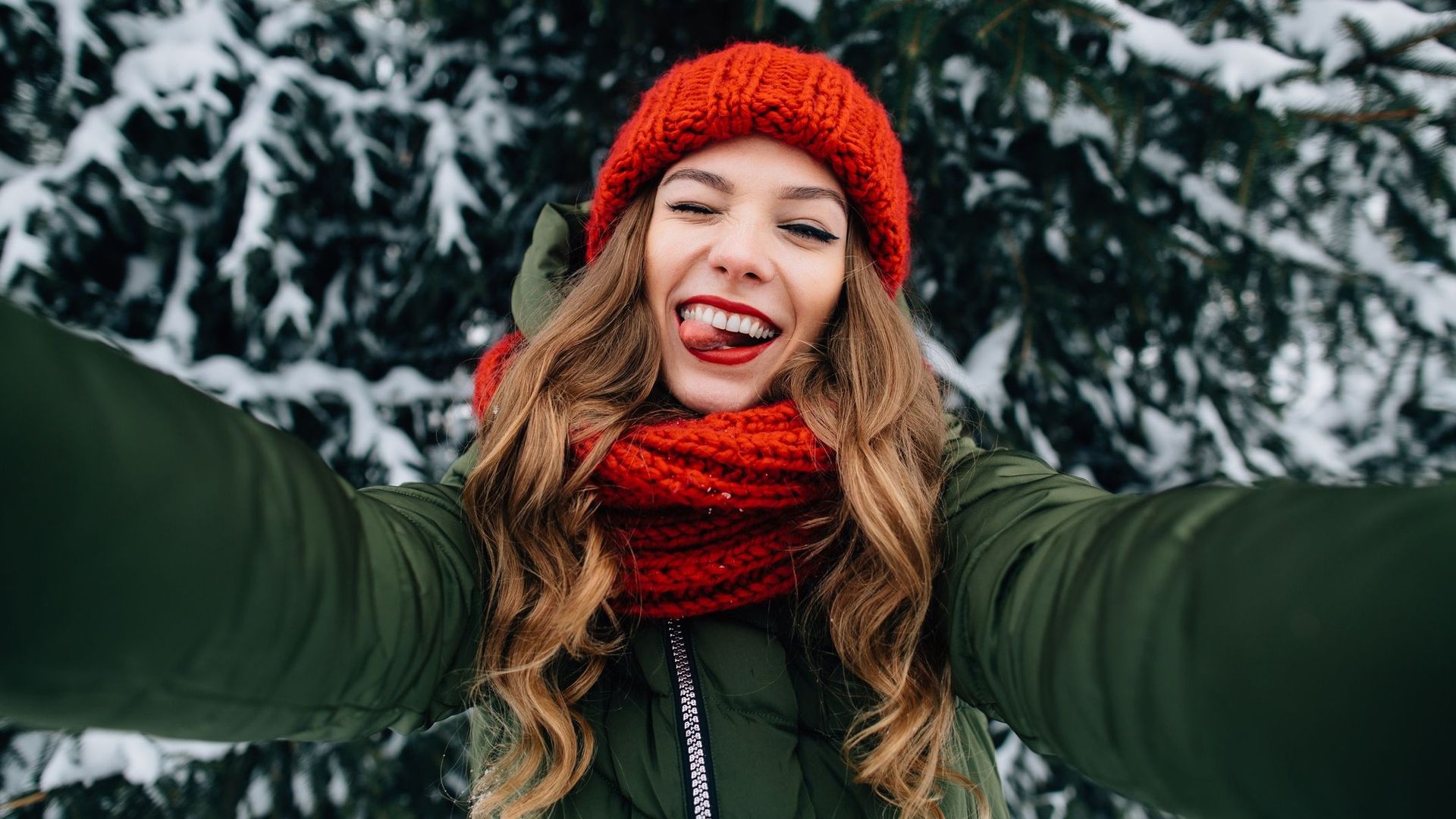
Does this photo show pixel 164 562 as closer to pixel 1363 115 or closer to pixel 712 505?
pixel 712 505

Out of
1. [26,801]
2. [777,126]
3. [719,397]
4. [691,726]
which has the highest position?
[777,126]

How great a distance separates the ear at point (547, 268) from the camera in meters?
1.46

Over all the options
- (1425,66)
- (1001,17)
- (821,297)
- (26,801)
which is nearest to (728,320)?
(821,297)

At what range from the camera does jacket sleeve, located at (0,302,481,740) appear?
467 mm

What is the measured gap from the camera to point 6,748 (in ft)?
6.02

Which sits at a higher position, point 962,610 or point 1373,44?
point 1373,44

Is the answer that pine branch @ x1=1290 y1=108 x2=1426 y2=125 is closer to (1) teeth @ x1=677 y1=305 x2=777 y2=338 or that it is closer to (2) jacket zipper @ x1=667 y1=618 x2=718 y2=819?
(1) teeth @ x1=677 y1=305 x2=777 y2=338

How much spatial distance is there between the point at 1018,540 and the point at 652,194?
0.93 m

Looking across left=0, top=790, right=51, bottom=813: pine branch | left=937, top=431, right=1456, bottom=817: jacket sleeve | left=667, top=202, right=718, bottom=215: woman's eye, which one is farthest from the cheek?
left=0, top=790, right=51, bottom=813: pine branch

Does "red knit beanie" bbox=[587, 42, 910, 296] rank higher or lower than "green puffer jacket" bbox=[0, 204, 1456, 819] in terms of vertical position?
higher

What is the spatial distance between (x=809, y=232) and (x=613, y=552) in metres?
0.65

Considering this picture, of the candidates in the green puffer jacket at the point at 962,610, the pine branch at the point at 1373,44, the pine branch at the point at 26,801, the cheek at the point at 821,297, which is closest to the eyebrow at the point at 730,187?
the cheek at the point at 821,297

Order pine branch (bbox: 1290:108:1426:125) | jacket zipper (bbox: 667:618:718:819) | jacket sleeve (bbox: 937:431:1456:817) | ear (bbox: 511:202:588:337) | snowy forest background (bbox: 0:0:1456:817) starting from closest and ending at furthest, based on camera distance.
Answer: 1. jacket sleeve (bbox: 937:431:1456:817)
2. jacket zipper (bbox: 667:618:718:819)
3. ear (bbox: 511:202:588:337)
4. pine branch (bbox: 1290:108:1426:125)
5. snowy forest background (bbox: 0:0:1456:817)

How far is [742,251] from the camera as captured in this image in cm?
119
